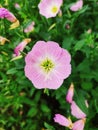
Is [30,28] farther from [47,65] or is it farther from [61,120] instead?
[61,120]

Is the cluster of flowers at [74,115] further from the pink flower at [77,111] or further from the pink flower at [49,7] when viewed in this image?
the pink flower at [49,7]

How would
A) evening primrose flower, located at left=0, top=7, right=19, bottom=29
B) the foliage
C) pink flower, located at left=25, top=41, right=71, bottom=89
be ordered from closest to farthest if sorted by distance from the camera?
pink flower, located at left=25, top=41, right=71, bottom=89
evening primrose flower, located at left=0, top=7, right=19, bottom=29
the foliage

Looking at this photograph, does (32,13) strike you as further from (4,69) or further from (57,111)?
(57,111)

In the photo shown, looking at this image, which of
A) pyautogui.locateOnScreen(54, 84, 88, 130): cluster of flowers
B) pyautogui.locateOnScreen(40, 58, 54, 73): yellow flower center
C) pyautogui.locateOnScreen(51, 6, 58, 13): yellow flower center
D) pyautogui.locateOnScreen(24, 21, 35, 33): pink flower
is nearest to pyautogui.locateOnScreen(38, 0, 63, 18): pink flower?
pyautogui.locateOnScreen(51, 6, 58, 13): yellow flower center

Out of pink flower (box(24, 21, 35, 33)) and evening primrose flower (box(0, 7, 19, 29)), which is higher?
evening primrose flower (box(0, 7, 19, 29))

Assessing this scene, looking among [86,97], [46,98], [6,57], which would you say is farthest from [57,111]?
[6,57]

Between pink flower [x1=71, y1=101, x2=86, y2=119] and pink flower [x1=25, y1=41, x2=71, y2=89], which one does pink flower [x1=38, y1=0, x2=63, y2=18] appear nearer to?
pink flower [x1=25, y1=41, x2=71, y2=89]

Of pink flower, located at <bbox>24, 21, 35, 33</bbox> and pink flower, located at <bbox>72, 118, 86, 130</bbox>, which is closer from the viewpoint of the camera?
pink flower, located at <bbox>72, 118, 86, 130</bbox>
